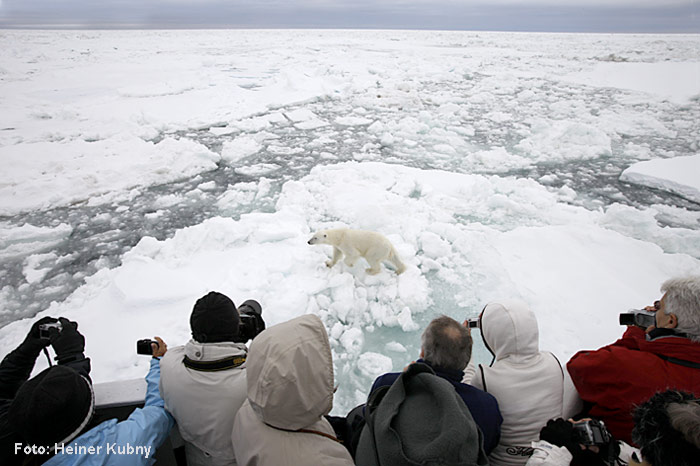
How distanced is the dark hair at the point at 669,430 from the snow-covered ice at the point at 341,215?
1.80 metres

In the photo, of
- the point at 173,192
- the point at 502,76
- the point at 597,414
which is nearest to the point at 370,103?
the point at 173,192

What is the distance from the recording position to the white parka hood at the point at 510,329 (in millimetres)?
1348

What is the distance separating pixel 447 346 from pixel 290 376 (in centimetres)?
59

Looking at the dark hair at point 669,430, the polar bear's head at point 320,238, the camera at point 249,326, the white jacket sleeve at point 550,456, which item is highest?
the dark hair at point 669,430

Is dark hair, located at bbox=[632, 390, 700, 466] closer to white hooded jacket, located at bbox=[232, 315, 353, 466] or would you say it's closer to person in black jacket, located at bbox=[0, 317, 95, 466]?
white hooded jacket, located at bbox=[232, 315, 353, 466]

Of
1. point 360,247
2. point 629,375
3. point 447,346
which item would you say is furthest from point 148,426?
point 360,247

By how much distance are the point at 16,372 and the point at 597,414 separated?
7.06ft

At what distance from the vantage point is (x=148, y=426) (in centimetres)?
124

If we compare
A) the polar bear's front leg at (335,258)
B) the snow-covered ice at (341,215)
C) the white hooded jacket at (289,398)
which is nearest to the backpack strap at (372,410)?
the white hooded jacket at (289,398)

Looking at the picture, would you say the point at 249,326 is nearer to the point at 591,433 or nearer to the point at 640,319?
the point at 591,433

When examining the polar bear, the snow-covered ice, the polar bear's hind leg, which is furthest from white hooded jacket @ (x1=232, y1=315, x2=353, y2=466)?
the polar bear's hind leg

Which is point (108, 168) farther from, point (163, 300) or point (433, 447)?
point (433, 447)

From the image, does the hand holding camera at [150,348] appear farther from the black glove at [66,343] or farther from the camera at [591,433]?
the camera at [591,433]

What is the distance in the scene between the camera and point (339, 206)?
15.1ft
